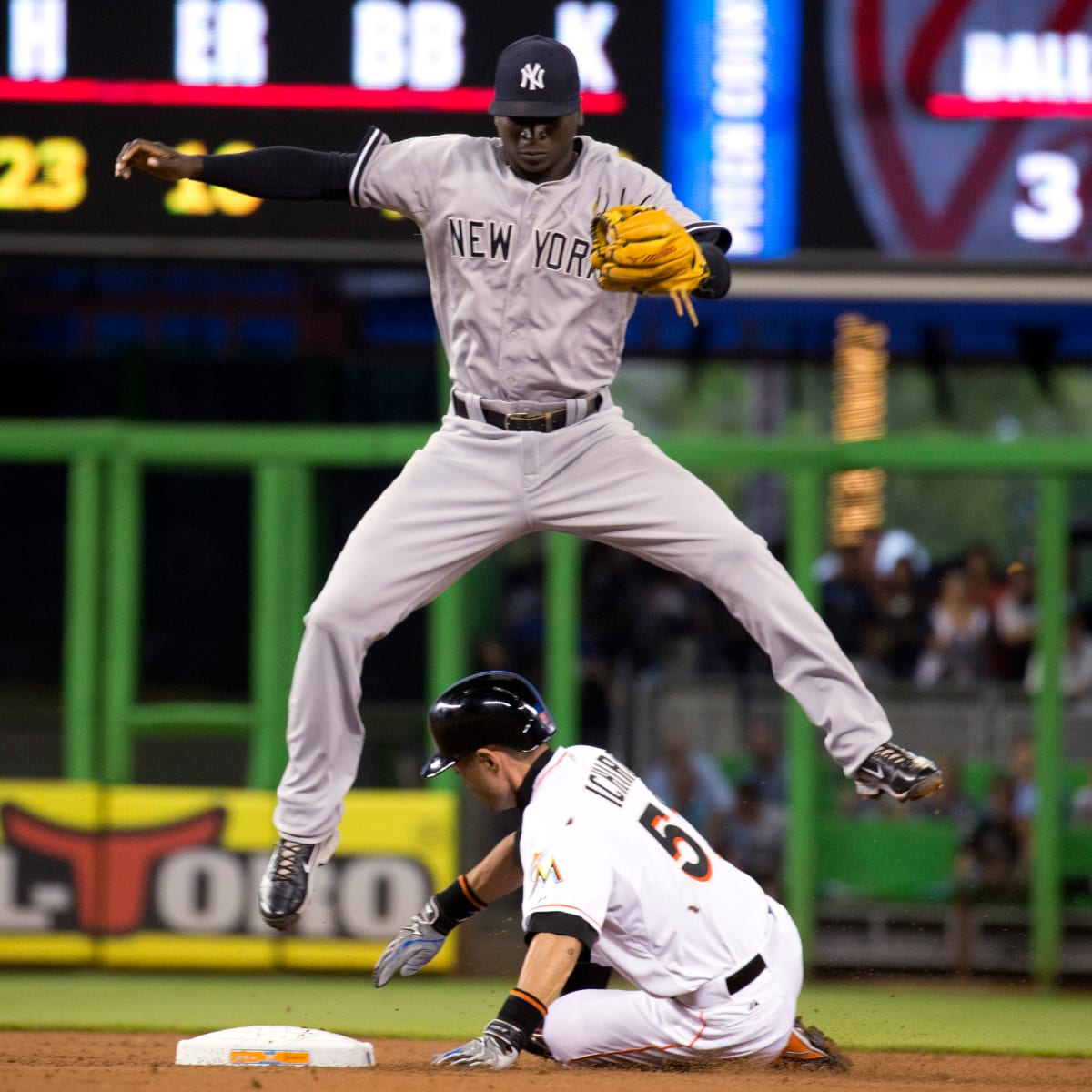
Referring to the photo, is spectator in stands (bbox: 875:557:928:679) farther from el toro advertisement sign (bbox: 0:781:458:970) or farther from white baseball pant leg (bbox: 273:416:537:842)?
white baseball pant leg (bbox: 273:416:537:842)

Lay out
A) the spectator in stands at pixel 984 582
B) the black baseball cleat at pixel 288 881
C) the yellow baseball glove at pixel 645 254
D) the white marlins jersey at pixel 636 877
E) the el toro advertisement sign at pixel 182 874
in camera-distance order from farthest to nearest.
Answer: the spectator in stands at pixel 984 582 → the el toro advertisement sign at pixel 182 874 → the black baseball cleat at pixel 288 881 → the white marlins jersey at pixel 636 877 → the yellow baseball glove at pixel 645 254

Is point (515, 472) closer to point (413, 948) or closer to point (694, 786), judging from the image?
point (413, 948)

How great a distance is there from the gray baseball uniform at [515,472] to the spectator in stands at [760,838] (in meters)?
3.36

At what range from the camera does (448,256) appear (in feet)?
14.7

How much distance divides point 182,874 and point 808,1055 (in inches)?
145

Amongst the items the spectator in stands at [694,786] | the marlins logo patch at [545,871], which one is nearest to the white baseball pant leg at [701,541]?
the marlins logo patch at [545,871]

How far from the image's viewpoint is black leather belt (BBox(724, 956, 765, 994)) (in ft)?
14.9

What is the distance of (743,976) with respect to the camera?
456cm

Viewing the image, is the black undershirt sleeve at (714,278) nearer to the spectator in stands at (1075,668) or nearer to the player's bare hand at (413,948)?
the player's bare hand at (413,948)

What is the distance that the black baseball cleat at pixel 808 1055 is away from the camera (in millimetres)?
4844

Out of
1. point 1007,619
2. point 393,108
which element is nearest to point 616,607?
point 1007,619

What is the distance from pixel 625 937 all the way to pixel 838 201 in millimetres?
3617

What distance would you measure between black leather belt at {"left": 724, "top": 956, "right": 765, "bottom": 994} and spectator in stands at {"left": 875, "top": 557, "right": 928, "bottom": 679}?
138 inches

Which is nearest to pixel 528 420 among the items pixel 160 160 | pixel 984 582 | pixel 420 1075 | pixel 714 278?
pixel 714 278
